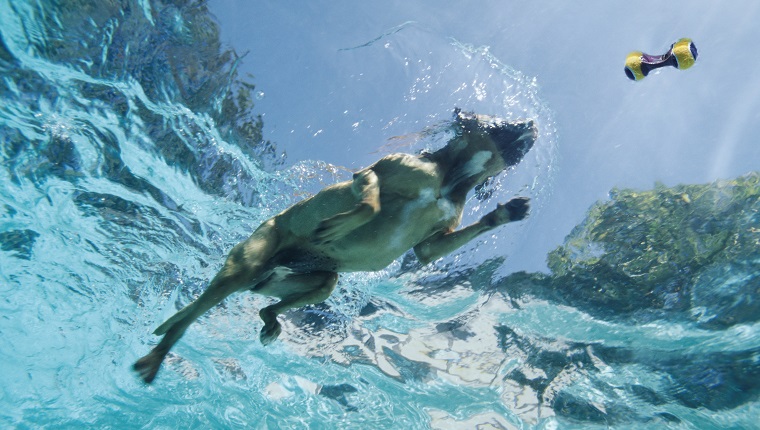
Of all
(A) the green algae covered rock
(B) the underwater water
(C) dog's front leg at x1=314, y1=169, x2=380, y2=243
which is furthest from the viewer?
(A) the green algae covered rock

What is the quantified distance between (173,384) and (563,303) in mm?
13712

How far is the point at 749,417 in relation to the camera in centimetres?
1417

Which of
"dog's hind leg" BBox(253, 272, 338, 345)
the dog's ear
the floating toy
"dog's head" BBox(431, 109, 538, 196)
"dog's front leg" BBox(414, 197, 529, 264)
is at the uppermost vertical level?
the dog's ear

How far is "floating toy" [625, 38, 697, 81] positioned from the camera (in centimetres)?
375

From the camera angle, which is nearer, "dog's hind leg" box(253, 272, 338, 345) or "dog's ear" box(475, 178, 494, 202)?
"dog's hind leg" box(253, 272, 338, 345)

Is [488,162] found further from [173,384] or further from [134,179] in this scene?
[173,384]

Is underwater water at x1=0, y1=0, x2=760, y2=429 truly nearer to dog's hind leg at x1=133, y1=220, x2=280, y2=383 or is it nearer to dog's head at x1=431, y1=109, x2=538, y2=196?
dog's head at x1=431, y1=109, x2=538, y2=196

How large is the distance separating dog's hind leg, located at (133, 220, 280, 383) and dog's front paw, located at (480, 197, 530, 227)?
224 cm

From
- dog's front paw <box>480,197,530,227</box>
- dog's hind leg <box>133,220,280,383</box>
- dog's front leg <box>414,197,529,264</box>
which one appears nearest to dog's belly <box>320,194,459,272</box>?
dog's front leg <box>414,197,529,264</box>

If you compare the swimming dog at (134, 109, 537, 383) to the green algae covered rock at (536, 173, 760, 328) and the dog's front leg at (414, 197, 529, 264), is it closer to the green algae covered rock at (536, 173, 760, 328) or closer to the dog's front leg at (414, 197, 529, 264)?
the dog's front leg at (414, 197, 529, 264)

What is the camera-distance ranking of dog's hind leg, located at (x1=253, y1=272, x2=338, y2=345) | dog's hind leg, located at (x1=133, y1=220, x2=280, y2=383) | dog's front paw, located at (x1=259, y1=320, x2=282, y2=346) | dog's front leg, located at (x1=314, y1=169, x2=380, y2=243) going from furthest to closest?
dog's hind leg, located at (x1=253, y1=272, x2=338, y2=345) < dog's front paw, located at (x1=259, y1=320, x2=282, y2=346) < dog's hind leg, located at (x1=133, y1=220, x2=280, y2=383) < dog's front leg, located at (x1=314, y1=169, x2=380, y2=243)

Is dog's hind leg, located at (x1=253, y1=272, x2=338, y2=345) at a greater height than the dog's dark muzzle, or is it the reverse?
the dog's dark muzzle

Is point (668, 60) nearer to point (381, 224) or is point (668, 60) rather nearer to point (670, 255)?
point (381, 224)

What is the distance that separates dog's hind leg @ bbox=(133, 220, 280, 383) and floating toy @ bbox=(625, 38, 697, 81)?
3.74 meters
